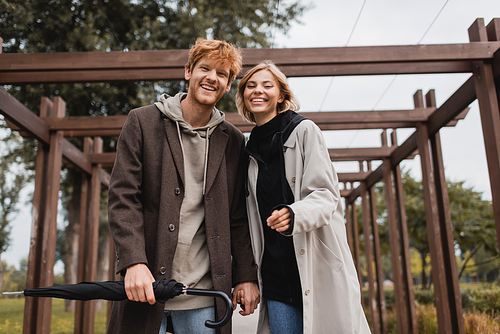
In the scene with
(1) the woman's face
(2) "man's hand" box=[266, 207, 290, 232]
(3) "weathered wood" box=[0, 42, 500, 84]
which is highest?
(3) "weathered wood" box=[0, 42, 500, 84]

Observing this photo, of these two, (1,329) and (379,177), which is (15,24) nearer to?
(1,329)

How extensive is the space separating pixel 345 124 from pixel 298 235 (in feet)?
15.2

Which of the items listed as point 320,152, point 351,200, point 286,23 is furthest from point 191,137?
point 286,23

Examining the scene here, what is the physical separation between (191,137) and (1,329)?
15.9ft

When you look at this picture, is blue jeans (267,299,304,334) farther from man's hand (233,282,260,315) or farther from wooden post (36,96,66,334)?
wooden post (36,96,66,334)

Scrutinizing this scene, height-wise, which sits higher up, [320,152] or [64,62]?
[64,62]

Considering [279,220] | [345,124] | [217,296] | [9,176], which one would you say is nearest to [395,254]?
[345,124]

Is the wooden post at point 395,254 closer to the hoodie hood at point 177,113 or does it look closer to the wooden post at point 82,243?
the wooden post at point 82,243

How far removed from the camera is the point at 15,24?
7469 millimetres

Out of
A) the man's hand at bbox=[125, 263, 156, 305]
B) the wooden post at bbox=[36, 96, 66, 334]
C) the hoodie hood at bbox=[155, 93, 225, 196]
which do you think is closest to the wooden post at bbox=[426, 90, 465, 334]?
the hoodie hood at bbox=[155, 93, 225, 196]

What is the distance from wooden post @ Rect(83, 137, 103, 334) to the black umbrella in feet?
17.7

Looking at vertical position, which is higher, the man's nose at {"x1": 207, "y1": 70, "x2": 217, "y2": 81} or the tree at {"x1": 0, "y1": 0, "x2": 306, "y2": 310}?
the tree at {"x1": 0, "y1": 0, "x2": 306, "y2": 310}

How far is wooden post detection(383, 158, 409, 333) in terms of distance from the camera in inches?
260

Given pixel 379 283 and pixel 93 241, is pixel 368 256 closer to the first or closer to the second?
pixel 379 283
